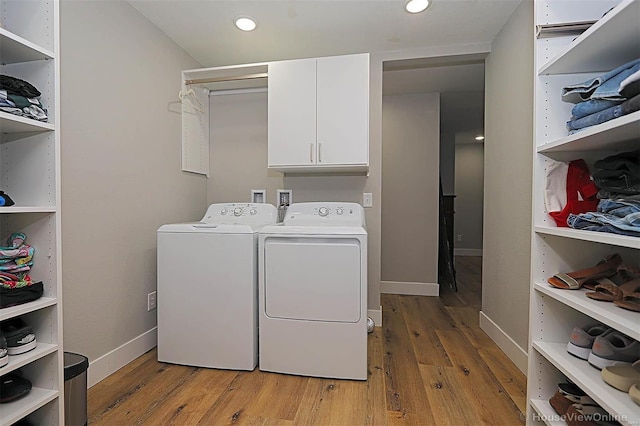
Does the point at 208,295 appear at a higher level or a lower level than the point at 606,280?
lower

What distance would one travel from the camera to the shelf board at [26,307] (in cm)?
107

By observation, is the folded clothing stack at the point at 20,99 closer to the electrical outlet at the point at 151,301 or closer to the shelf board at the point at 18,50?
the shelf board at the point at 18,50

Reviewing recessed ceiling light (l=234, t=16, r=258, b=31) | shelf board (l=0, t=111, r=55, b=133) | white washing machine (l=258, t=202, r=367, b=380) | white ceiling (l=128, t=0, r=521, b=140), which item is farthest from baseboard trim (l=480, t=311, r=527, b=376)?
recessed ceiling light (l=234, t=16, r=258, b=31)

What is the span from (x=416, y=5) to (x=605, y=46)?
3.99 feet

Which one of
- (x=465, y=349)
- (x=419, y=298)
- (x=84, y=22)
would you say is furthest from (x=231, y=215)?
(x=419, y=298)

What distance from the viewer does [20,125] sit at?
1.16 metres

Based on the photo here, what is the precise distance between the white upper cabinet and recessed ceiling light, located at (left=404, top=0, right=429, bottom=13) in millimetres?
375

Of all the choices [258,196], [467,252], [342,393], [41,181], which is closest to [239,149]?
[258,196]

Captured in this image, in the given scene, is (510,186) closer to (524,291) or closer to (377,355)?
(524,291)

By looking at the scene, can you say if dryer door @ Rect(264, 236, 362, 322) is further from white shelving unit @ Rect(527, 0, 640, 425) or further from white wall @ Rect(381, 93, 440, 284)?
white wall @ Rect(381, 93, 440, 284)

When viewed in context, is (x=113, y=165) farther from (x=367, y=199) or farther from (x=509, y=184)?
(x=509, y=184)

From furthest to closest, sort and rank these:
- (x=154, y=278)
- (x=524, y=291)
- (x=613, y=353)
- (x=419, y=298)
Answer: (x=419, y=298) → (x=154, y=278) → (x=524, y=291) → (x=613, y=353)

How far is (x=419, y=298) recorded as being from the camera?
3.53m

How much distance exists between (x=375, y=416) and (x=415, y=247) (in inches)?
96.4
